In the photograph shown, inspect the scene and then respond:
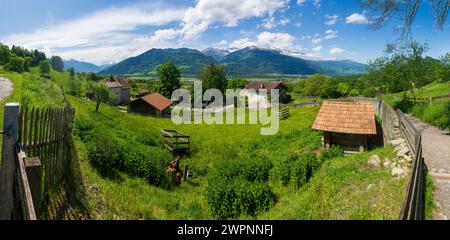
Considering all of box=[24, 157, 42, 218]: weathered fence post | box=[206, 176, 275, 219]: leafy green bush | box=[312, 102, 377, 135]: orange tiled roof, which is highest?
box=[24, 157, 42, 218]: weathered fence post

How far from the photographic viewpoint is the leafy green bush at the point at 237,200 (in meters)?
11.6

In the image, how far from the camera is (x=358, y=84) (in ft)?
350

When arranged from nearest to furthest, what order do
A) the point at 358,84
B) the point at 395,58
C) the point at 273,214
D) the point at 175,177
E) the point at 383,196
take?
the point at 383,196
the point at 273,214
the point at 175,177
the point at 395,58
the point at 358,84

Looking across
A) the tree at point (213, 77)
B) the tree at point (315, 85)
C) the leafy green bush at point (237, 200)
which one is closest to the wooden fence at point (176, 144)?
the leafy green bush at point (237, 200)

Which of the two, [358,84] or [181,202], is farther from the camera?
[358,84]

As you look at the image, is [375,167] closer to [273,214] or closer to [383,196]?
[383,196]

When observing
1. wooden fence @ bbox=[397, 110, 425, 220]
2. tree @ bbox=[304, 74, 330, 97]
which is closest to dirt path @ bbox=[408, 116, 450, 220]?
wooden fence @ bbox=[397, 110, 425, 220]

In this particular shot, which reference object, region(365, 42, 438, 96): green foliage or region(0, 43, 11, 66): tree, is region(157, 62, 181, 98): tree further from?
region(365, 42, 438, 96): green foliage

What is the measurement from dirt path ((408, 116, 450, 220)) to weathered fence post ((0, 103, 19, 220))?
9.48 meters

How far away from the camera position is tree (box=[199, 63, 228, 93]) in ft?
244

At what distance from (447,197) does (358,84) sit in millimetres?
108566

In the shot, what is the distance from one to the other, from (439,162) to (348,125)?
20.9 feet
